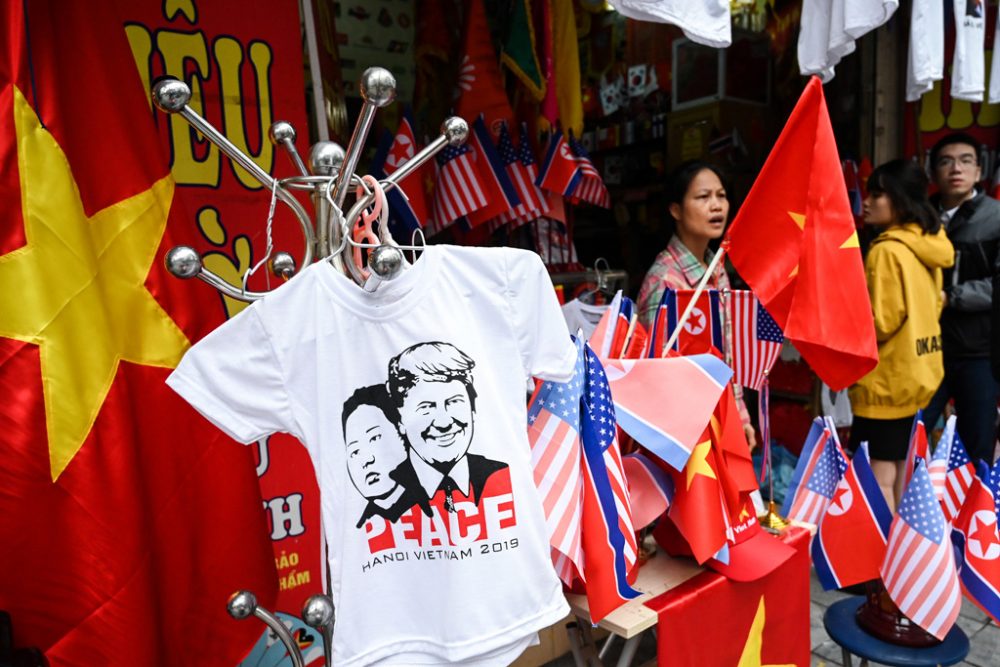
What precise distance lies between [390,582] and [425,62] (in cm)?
298

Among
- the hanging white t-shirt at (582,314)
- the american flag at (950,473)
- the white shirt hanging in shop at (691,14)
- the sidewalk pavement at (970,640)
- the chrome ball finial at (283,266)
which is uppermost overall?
the white shirt hanging in shop at (691,14)

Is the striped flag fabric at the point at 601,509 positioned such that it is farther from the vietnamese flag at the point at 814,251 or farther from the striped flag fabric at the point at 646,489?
the vietnamese flag at the point at 814,251

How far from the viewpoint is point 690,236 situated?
10.1 feet

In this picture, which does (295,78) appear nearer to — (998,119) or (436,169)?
(436,169)

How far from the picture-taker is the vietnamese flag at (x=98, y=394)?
1.56 metres

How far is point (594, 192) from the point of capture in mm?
4000

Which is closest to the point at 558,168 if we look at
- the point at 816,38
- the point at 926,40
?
the point at 816,38

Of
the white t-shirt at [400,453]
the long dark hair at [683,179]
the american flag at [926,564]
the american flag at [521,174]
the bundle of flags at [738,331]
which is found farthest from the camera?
the american flag at [521,174]

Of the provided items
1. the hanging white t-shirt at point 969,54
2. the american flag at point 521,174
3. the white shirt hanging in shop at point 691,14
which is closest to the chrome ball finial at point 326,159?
the white shirt hanging in shop at point 691,14

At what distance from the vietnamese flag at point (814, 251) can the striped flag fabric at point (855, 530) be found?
51 centimetres

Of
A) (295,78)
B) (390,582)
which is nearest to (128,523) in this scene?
(390,582)

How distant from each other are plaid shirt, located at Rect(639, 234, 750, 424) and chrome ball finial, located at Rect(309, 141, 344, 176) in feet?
5.47

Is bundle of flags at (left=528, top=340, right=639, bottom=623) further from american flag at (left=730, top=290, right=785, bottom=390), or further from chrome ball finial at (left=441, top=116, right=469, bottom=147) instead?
american flag at (left=730, top=290, right=785, bottom=390)

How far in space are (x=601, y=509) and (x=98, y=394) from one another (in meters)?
1.23
